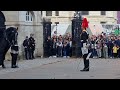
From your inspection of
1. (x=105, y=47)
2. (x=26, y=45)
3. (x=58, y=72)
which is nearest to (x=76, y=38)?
(x=105, y=47)

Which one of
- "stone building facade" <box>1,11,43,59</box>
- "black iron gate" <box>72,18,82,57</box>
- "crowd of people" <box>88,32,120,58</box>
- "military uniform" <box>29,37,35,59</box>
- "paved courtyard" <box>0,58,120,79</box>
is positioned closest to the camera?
"paved courtyard" <box>0,58,120,79</box>

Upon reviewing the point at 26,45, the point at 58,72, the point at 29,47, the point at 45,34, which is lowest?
the point at 58,72

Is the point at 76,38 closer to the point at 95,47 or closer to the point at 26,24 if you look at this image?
the point at 95,47

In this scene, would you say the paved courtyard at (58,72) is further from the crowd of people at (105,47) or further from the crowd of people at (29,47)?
the crowd of people at (105,47)

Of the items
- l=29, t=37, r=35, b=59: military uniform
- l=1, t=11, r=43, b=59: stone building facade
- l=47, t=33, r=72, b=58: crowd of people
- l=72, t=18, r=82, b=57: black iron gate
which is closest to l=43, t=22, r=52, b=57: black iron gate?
l=47, t=33, r=72, b=58: crowd of people

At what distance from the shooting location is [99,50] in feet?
79.7

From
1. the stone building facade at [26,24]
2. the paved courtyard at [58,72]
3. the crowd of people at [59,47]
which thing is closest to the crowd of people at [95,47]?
the crowd of people at [59,47]

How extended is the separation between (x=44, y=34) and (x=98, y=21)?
3827cm

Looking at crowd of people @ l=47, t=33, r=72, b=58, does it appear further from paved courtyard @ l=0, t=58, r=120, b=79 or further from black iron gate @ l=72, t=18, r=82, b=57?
paved courtyard @ l=0, t=58, r=120, b=79

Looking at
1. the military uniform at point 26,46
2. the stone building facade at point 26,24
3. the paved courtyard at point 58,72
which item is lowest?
the paved courtyard at point 58,72

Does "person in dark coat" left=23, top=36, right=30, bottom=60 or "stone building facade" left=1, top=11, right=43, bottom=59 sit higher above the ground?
"stone building facade" left=1, top=11, right=43, bottom=59

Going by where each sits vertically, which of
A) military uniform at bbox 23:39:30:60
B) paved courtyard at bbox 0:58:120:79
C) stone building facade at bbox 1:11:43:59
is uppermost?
stone building facade at bbox 1:11:43:59
